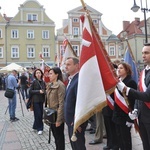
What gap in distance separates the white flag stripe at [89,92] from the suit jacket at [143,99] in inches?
16.3

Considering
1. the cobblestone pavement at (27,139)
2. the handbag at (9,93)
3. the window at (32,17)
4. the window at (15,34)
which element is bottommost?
the cobblestone pavement at (27,139)

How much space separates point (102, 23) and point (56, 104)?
38.7 metres

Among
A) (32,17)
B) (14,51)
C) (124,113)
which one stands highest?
(32,17)

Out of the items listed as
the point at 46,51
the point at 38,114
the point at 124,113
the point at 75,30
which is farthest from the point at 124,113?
the point at 75,30

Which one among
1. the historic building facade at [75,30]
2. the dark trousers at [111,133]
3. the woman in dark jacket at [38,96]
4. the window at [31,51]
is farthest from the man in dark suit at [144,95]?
the window at [31,51]

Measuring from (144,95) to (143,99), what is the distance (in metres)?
0.05

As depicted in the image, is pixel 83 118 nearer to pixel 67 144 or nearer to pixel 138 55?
pixel 67 144

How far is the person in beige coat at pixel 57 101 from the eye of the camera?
386 centimetres

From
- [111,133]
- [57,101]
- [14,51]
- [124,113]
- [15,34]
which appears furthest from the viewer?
[14,51]

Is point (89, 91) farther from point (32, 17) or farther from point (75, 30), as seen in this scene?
point (75, 30)

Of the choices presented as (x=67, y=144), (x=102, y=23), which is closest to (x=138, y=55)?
(x=102, y=23)

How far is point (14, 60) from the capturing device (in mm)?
36719

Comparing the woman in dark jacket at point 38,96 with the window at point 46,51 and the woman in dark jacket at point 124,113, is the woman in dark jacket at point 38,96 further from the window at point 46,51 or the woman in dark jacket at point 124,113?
the window at point 46,51

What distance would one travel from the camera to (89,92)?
9.32ft
